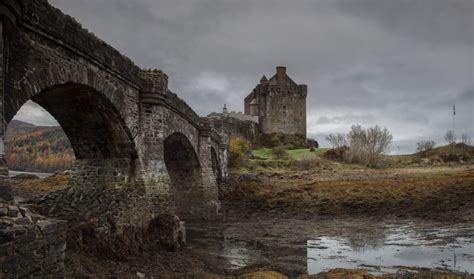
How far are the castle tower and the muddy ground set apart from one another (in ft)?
66.9

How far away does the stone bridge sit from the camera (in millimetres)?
7262

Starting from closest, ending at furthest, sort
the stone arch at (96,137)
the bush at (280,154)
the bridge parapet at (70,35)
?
the bridge parapet at (70,35), the stone arch at (96,137), the bush at (280,154)

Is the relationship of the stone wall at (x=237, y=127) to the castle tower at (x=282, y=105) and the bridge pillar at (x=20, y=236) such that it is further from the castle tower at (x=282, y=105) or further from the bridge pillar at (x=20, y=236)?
the bridge pillar at (x=20, y=236)

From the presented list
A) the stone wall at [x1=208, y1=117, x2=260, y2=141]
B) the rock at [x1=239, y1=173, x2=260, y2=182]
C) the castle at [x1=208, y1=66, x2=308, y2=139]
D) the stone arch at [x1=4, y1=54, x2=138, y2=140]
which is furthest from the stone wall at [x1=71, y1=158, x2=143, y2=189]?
the castle at [x1=208, y1=66, x2=308, y2=139]

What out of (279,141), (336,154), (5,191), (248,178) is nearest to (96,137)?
(5,191)

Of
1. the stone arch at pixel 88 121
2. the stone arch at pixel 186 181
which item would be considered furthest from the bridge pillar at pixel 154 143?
the stone arch at pixel 186 181

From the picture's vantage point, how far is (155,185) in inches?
540

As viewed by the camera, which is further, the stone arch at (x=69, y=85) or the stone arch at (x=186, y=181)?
the stone arch at (x=186, y=181)

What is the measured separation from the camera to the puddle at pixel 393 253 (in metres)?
11.5

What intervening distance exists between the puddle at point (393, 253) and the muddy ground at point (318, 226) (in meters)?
0.04

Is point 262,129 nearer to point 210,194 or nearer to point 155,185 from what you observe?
point 210,194

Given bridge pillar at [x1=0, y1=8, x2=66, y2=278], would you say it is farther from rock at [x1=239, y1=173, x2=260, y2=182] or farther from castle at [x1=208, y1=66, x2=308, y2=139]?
castle at [x1=208, y1=66, x2=308, y2=139]

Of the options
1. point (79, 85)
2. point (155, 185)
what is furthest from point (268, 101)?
point (79, 85)

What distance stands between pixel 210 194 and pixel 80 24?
14632mm
